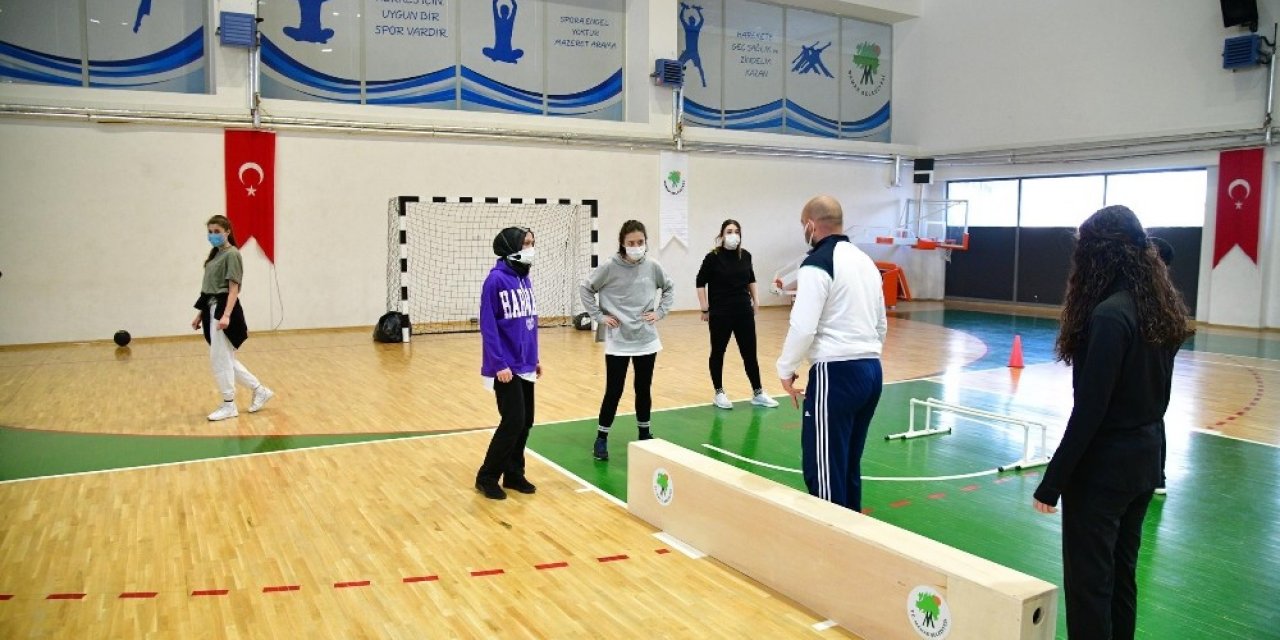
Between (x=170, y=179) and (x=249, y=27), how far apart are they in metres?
2.39

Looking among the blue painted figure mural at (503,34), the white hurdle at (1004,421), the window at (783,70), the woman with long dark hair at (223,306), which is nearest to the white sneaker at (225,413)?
the woman with long dark hair at (223,306)

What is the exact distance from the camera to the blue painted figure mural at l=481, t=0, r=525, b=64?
1538 centimetres

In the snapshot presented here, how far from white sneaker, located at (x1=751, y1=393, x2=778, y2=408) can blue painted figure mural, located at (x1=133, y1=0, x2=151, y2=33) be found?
10574 mm

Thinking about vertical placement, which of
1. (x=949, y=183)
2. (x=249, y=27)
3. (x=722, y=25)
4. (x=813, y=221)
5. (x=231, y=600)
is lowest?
(x=231, y=600)

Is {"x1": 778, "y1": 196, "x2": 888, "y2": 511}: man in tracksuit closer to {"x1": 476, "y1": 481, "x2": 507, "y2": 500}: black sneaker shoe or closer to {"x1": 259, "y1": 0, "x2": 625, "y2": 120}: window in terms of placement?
{"x1": 476, "y1": 481, "x2": 507, "y2": 500}: black sneaker shoe

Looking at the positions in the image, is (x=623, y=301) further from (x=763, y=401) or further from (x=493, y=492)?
(x=763, y=401)

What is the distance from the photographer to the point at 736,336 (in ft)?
25.4

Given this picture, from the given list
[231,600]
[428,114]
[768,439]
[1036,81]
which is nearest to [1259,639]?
[768,439]

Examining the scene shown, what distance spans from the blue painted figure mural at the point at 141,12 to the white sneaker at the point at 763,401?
10574 millimetres

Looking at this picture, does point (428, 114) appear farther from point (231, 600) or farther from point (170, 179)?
point (231, 600)

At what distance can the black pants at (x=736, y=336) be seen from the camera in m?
7.68

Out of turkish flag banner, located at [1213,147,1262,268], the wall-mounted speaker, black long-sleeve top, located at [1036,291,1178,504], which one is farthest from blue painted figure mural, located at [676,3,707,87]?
black long-sleeve top, located at [1036,291,1178,504]

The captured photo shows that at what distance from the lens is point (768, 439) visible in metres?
6.79

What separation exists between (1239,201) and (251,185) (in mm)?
Answer: 15517
